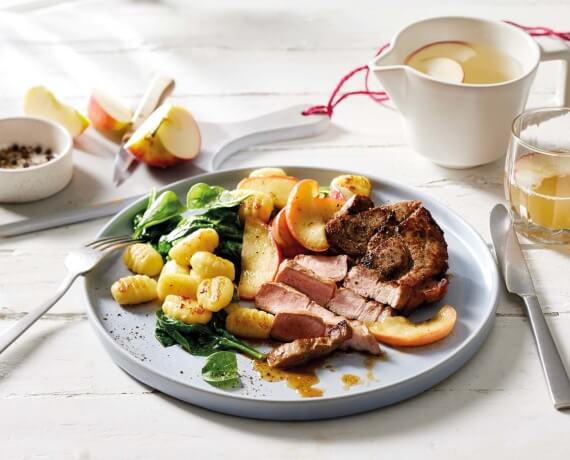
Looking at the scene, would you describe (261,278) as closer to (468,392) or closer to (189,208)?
(189,208)

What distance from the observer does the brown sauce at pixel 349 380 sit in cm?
171

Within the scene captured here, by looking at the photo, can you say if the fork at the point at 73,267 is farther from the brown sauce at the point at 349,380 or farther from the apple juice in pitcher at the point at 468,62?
the apple juice in pitcher at the point at 468,62

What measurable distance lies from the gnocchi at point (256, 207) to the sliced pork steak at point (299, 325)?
378mm

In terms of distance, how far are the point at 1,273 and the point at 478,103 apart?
4.26 ft

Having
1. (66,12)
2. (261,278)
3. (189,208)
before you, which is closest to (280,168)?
(189,208)

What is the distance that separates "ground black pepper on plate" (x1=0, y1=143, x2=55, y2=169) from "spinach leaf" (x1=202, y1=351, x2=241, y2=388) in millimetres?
1028

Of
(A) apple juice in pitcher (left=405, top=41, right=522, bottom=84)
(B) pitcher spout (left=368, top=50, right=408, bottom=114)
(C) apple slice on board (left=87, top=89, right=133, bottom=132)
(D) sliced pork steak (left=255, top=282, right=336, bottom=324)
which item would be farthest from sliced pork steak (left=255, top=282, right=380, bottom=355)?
(C) apple slice on board (left=87, top=89, right=133, bottom=132)

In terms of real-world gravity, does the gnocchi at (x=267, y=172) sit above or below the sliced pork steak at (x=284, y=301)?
above

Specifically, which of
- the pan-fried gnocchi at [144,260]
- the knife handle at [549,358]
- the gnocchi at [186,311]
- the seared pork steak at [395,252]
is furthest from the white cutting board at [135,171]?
the knife handle at [549,358]

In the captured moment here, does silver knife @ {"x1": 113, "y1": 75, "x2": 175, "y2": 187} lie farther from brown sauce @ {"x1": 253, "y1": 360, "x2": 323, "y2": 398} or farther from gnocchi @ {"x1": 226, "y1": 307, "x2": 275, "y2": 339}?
brown sauce @ {"x1": 253, "y1": 360, "x2": 323, "y2": 398}

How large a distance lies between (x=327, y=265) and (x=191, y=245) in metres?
0.31

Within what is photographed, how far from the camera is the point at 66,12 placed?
11.6 ft

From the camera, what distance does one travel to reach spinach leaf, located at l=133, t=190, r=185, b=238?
2.16 metres

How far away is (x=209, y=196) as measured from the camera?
86.1 inches
